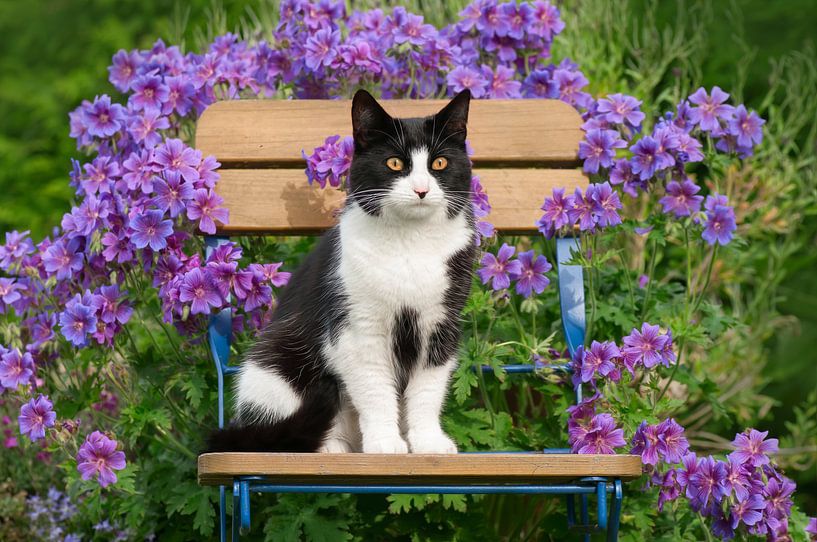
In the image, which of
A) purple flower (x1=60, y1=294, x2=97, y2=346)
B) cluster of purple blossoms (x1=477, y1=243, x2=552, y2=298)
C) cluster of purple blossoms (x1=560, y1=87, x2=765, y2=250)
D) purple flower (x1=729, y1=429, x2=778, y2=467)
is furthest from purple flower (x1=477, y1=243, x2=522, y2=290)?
purple flower (x1=60, y1=294, x2=97, y2=346)

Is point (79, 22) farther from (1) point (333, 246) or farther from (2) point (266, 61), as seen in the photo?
(1) point (333, 246)

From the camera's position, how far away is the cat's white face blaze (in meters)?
2.39

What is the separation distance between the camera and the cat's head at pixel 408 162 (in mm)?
2428

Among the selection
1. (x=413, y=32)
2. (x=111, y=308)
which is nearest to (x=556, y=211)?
(x=413, y=32)

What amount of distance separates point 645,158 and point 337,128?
91 cm

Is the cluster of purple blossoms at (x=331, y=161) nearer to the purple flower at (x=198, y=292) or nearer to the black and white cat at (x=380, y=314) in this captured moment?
the black and white cat at (x=380, y=314)

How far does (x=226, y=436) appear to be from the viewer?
234 cm

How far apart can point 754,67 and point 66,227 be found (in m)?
3.54

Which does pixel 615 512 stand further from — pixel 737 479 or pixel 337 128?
pixel 337 128

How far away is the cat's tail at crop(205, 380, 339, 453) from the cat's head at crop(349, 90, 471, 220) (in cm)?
50

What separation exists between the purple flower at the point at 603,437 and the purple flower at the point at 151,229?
120 cm

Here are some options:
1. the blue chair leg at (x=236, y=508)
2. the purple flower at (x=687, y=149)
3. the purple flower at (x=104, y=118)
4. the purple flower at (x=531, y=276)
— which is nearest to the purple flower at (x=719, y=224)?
the purple flower at (x=687, y=149)

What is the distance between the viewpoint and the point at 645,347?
2.65 meters

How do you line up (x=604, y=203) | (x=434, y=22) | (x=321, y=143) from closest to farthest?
(x=604, y=203) < (x=321, y=143) < (x=434, y=22)
